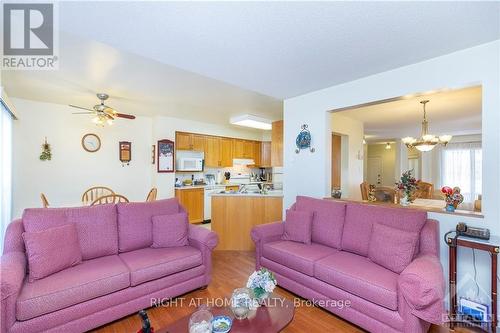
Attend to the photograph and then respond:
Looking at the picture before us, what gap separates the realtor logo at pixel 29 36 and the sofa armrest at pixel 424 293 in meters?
3.08

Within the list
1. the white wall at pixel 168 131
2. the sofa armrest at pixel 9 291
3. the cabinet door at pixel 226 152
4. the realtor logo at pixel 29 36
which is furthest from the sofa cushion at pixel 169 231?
the cabinet door at pixel 226 152

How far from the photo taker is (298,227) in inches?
108

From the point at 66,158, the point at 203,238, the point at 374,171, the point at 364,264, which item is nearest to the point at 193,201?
the point at 66,158

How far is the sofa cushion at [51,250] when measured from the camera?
71.4 inches

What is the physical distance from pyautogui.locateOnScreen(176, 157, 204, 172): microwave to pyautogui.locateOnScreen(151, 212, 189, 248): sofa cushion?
9.92ft

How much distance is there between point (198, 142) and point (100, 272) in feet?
13.7

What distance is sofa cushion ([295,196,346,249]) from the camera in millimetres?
2560

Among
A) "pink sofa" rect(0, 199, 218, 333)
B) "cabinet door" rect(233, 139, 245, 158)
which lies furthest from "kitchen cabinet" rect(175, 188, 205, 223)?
"pink sofa" rect(0, 199, 218, 333)

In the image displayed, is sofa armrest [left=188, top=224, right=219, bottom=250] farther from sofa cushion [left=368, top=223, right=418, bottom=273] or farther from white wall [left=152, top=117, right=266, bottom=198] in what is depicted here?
white wall [left=152, top=117, right=266, bottom=198]

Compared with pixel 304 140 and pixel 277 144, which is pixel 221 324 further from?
pixel 277 144

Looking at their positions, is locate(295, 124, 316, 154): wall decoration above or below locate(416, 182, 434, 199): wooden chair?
above

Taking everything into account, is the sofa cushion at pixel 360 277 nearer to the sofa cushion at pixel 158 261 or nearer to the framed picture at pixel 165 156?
the sofa cushion at pixel 158 261

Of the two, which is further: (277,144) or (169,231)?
(277,144)

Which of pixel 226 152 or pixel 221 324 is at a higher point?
pixel 226 152
